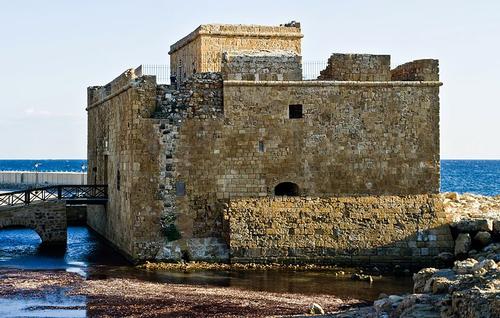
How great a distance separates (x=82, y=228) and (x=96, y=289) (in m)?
16.5

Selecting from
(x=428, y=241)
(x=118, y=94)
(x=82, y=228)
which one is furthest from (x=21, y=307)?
(x=82, y=228)

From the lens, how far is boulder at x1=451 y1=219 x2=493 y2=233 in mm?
26219

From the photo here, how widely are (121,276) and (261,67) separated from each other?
7.88 meters

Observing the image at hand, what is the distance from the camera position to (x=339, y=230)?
2608cm

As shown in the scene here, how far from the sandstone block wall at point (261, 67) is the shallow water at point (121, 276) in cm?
618

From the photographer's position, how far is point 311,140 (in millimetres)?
26672

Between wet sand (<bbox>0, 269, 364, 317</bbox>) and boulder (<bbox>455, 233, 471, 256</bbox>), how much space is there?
6.21 meters

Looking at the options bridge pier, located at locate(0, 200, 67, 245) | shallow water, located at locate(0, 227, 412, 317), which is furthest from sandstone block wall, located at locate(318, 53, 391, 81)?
bridge pier, located at locate(0, 200, 67, 245)

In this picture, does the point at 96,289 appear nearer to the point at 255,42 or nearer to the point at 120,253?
the point at 120,253

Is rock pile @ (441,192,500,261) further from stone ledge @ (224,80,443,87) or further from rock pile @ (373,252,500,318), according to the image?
rock pile @ (373,252,500,318)

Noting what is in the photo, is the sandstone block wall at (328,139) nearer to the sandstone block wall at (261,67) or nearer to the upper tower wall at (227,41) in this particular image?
the sandstone block wall at (261,67)

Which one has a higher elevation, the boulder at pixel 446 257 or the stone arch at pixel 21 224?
the stone arch at pixel 21 224

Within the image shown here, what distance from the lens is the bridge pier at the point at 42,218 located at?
2938 centimetres

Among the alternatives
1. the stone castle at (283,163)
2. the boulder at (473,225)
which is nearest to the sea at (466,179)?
the stone castle at (283,163)
